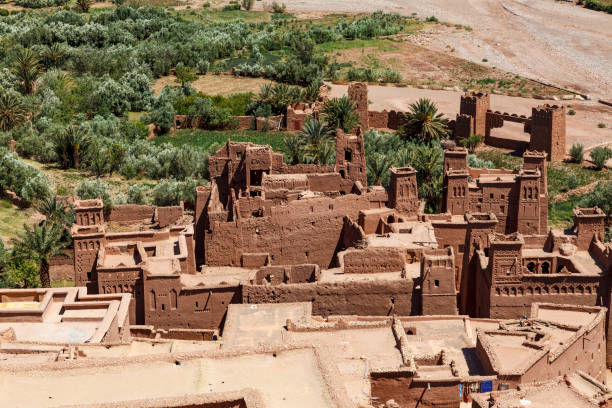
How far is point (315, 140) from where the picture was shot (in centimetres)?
5875

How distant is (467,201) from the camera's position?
45.4 meters

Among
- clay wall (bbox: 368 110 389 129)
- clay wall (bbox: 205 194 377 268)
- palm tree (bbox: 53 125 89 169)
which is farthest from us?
clay wall (bbox: 368 110 389 129)

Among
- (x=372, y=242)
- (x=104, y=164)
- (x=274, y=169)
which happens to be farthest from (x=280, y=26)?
(x=372, y=242)

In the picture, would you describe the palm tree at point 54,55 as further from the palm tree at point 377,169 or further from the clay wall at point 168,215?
the clay wall at point 168,215

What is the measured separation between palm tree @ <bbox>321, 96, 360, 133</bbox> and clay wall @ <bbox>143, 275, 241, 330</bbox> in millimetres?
31366

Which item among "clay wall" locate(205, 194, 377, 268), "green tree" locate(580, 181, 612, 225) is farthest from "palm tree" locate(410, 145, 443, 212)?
"green tree" locate(580, 181, 612, 225)

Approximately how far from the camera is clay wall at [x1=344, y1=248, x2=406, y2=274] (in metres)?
38.2

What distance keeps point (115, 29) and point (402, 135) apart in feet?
158

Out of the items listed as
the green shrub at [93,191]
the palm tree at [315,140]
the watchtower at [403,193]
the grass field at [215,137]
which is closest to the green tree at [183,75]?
the grass field at [215,137]

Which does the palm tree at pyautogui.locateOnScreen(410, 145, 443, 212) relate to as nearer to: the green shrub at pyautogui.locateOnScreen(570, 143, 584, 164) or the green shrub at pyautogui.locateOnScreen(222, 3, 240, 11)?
the green shrub at pyautogui.locateOnScreen(570, 143, 584, 164)

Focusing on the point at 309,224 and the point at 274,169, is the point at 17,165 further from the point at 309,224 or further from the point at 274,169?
the point at 309,224

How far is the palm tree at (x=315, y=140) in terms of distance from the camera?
57375 millimetres

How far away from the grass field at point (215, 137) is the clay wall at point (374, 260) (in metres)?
33.7

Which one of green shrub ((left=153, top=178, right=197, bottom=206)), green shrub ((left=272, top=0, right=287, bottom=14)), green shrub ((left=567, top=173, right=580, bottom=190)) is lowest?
green shrub ((left=567, top=173, right=580, bottom=190))
